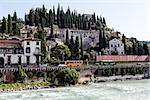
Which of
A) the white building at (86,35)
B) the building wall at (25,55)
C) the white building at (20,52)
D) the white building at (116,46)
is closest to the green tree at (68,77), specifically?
the white building at (20,52)

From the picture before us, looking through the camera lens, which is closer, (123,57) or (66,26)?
(123,57)

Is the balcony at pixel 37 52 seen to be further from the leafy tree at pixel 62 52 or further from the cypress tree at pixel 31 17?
the cypress tree at pixel 31 17

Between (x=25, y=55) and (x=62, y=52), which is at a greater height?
(x=62, y=52)

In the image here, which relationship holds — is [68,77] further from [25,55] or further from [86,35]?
[86,35]

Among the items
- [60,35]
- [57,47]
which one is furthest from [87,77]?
[60,35]

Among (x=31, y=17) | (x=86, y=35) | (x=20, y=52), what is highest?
(x=31, y=17)

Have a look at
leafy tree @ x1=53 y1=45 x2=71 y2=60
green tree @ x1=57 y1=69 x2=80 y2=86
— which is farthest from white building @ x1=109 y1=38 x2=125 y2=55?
green tree @ x1=57 y1=69 x2=80 y2=86

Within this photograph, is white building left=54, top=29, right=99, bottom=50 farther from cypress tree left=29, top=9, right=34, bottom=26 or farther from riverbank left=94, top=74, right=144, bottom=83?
riverbank left=94, top=74, right=144, bottom=83

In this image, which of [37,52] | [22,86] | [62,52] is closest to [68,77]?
[22,86]
